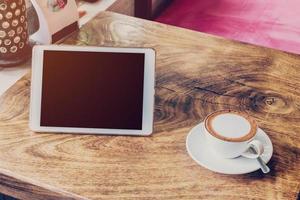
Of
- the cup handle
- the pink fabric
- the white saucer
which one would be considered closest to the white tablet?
the white saucer

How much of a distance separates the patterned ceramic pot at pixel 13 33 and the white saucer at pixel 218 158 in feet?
1.85

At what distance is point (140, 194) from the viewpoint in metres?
1.00

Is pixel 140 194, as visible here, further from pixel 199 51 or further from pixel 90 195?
pixel 199 51

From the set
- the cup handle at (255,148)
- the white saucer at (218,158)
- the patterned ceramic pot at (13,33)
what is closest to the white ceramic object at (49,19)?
the patterned ceramic pot at (13,33)

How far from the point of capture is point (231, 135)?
106cm

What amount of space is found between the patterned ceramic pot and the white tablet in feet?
0.84

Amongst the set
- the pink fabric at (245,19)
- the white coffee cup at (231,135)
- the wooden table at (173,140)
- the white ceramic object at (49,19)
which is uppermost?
the white ceramic object at (49,19)

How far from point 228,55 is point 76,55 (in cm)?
45

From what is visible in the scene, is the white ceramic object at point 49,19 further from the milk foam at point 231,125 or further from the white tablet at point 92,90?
the milk foam at point 231,125

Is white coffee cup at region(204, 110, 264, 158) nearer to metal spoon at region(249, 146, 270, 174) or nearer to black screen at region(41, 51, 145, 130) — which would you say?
metal spoon at region(249, 146, 270, 174)

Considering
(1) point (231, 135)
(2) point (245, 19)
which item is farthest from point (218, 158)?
(2) point (245, 19)

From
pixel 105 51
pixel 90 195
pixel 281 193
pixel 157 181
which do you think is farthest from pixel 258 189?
pixel 105 51

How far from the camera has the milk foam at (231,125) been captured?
107 centimetres

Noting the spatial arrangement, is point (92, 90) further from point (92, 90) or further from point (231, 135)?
point (231, 135)
